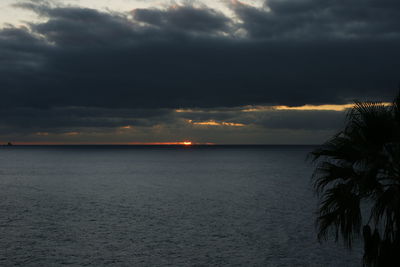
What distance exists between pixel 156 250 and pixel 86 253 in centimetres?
453

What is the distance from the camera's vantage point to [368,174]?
11.5 meters

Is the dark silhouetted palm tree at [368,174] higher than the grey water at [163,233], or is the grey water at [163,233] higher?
the dark silhouetted palm tree at [368,174]

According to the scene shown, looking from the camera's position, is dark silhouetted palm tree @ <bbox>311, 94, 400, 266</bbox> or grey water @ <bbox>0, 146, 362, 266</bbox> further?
grey water @ <bbox>0, 146, 362, 266</bbox>

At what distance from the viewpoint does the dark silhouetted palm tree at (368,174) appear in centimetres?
1145

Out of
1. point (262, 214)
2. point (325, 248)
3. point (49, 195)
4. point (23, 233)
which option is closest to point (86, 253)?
point (23, 233)

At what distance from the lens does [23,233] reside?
3278cm

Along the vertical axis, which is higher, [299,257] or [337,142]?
[337,142]

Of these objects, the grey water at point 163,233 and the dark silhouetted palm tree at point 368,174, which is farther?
the grey water at point 163,233

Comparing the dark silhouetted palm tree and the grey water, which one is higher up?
the dark silhouetted palm tree

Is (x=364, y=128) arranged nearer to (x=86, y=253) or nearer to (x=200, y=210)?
(x=86, y=253)

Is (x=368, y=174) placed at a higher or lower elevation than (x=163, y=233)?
higher

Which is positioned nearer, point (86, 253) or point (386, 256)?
point (386, 256)

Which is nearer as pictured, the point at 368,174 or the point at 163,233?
the point at 368,174

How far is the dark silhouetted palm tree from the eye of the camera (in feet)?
37.6
